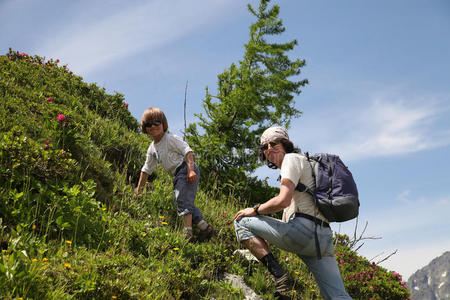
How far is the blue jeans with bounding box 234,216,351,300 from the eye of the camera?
3.46 metres

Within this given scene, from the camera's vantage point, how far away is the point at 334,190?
3.41 m

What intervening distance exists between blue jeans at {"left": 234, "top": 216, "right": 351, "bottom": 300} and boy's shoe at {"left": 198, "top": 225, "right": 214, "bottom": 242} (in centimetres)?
136

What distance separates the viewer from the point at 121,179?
5898mm

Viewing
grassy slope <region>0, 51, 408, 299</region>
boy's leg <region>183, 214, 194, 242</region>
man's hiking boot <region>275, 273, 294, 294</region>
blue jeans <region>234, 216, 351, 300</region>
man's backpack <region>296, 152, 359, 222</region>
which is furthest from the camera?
boy's leg <region>183, 214, 194, 242</region>

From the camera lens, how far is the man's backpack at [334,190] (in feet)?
11.0

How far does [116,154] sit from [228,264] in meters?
3.68

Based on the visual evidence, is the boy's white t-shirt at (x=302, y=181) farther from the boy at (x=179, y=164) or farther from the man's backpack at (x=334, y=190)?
the boy at (x=179, y=164)

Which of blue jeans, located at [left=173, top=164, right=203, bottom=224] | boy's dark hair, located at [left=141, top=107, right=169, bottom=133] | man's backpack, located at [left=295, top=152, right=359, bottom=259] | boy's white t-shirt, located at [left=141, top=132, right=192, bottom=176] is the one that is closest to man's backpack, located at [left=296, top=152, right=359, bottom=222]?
man's backpack, located at [left=295, top=152, right=359, bottom=259]

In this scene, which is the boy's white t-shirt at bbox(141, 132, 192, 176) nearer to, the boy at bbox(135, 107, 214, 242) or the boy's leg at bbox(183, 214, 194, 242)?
the boy at bbox(135, 107, 214, 242)

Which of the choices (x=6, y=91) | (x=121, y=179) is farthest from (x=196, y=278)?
(x=6, y=91)

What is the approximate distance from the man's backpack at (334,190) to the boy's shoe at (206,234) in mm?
1810

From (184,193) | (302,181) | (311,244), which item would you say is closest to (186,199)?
(184,193)

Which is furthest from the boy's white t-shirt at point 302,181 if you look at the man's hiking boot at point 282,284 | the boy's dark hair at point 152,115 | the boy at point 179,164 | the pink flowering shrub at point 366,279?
the pink flowering shrub at point 366,279

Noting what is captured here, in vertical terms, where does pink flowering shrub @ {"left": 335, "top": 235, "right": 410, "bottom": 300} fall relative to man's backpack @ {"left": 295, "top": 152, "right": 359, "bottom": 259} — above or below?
below
